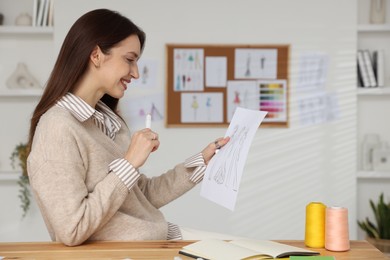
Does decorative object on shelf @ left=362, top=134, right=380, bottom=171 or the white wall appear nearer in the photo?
the white wall

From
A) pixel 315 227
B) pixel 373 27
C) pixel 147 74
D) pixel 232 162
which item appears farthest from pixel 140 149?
pixel 373 27

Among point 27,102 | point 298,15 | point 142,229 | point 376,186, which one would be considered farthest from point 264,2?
point 142,229

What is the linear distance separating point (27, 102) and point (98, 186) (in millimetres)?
2772

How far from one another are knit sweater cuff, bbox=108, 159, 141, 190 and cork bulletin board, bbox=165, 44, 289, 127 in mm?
2330

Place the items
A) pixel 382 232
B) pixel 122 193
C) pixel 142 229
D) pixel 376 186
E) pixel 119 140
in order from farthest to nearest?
pixel 376 186 → pixel 382 232 → pixel 119 140 → pixel 142 229 → pixel 122 193

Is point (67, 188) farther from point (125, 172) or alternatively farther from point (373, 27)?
point (373, 27)

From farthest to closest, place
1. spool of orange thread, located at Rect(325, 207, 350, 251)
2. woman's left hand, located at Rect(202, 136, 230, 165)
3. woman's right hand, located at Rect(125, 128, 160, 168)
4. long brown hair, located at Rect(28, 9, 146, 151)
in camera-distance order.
A: woman's left hand, located at Rect(202, 136, 230, 165) < long brown hair, located at Rect(28, 9, 146, 151) < woman's right hand, located at Rect(125, 128, 160, 168) < spool of orange thread, located at Rect(325, 207, 350, 251)

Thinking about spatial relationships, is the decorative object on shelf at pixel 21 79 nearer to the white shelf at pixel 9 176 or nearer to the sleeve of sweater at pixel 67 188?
the white shelf at pixel 9 176

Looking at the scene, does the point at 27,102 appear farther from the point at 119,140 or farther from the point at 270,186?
the point at 119,140

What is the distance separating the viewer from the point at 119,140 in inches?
91.3

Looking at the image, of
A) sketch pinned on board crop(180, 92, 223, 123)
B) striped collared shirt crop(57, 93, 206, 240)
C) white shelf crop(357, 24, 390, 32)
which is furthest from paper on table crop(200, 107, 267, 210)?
white shelf crop(357, 24, 390, 32)

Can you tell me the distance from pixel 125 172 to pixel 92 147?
6.7 inches

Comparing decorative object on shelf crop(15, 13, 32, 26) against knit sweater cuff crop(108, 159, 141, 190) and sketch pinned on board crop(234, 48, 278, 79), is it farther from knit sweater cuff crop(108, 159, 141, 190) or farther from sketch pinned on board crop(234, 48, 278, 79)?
knit sweater cuff crop(108, 159, 141, 190)

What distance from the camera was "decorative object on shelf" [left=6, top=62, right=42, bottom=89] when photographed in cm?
438
